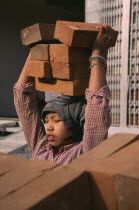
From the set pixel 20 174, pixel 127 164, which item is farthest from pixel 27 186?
pixel 127 164

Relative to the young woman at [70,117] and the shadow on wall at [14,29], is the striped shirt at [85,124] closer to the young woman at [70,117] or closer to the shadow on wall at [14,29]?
Answer: the young woman at [70,117]

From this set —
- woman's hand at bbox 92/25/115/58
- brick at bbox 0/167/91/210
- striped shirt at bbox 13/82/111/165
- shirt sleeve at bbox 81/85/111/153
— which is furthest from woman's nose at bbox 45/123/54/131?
brick at bbox 0/167/91/210

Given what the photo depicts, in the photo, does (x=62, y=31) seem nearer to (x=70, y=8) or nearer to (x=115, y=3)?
(x=115, y=3)

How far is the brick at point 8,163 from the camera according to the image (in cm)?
92

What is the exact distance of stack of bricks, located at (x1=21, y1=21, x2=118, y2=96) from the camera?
1551 mm

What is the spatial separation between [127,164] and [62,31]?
838 mm

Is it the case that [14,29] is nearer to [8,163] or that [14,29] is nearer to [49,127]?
[49,127]

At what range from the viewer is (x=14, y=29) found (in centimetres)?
786

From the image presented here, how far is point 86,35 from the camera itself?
5.03ft

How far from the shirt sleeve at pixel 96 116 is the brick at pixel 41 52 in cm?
30

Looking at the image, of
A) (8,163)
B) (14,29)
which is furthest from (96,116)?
(14,29)

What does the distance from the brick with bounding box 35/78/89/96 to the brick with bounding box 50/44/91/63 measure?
107 mm

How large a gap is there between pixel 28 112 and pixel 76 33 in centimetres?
64

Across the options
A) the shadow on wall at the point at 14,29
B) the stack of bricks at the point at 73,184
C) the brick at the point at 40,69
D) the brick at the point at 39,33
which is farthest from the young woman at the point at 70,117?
the shadow on wall at the point at 14,29
